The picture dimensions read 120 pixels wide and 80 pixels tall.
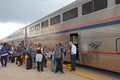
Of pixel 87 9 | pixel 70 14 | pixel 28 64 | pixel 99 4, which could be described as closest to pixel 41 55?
pixel 28 64

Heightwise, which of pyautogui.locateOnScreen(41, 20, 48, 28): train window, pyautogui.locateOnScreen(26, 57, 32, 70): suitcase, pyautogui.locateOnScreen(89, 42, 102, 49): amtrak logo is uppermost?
pyautogui.locateOnScreen(41, 20, 48, 28): train window

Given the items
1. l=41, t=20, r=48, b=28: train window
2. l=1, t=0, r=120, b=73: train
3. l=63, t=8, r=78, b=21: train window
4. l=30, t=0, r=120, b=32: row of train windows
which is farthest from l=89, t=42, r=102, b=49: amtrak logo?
l=41, t=20, r=48, b=28: train window

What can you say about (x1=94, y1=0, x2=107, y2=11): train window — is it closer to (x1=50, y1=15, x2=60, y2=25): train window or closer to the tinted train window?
the tinted train window

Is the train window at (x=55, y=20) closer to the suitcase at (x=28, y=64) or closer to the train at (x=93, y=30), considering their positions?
the train at (x=93, y=30)

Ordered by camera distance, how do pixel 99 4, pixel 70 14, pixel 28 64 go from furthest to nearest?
pixel 28 64
pixel 70 14
pixel 99 4

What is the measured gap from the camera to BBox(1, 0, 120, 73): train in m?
11.2

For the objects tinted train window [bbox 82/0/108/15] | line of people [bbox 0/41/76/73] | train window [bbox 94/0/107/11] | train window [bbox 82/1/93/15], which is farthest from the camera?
line of people [bbox 0/41/76/73]

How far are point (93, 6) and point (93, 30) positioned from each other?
Result: 1195 millimetres

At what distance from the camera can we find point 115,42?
11023mm

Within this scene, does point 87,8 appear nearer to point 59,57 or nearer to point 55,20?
point 59,57

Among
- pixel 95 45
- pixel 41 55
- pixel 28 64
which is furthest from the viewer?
pixel 28 64

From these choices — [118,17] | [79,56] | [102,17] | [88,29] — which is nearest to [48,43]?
[79,56]

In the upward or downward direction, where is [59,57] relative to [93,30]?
downward

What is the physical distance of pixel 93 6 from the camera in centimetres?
1318
